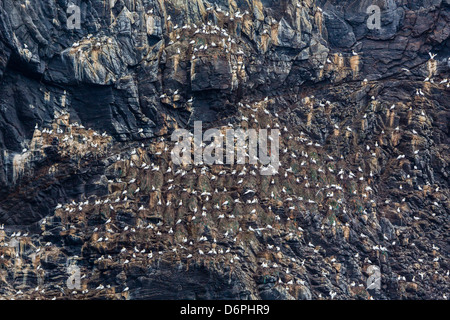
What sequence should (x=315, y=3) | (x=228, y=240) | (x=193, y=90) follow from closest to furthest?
(x=228, y=240), (x=193, y=90), (x=315, y=3)

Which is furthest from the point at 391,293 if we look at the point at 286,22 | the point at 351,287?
the point at 286,22

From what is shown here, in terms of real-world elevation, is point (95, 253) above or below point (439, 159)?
below

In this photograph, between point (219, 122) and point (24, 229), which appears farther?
point (219, 122)

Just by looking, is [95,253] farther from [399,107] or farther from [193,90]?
[399,107]

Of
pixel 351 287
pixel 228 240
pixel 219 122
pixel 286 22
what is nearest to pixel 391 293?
pixel 351 287

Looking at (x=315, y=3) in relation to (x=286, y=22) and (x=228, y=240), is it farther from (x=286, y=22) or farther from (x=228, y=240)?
(x=228, y=240)

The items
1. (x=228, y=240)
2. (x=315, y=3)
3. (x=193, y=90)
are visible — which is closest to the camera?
(x=228, y=240)

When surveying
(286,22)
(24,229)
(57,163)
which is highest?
(286,22)
